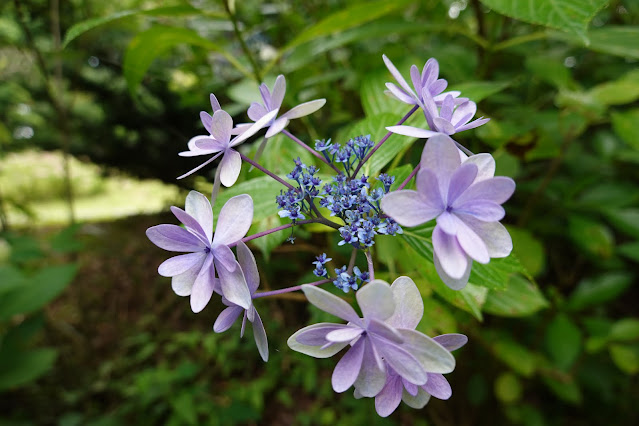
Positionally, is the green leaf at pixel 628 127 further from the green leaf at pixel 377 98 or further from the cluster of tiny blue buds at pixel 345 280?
the cluster of tiny blue buds at pixel 345 280

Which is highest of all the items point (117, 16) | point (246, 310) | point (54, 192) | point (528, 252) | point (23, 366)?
point (117, 16)

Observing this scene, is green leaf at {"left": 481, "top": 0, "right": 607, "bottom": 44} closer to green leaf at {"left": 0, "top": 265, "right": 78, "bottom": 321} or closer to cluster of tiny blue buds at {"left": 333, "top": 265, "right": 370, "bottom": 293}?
cluster of tiny blue buds at {"left": 333, "top": 265, "right": 370, "bottom": 293}

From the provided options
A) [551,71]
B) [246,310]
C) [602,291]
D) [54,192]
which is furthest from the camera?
[54,192]

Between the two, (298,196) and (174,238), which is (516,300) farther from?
(174,238)

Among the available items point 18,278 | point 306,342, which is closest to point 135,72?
point 306,342

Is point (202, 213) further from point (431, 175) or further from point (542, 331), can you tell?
point (542, 331)

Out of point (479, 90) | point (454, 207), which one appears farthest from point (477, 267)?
point (479, 90)

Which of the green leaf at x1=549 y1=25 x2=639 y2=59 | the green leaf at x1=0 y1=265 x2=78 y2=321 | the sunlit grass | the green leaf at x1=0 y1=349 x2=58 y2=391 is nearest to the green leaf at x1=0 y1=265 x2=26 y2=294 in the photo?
the green leaf at x1=0 y1=265 x2=78 y2=321

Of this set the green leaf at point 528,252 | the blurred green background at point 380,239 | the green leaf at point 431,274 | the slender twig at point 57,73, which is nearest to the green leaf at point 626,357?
the blurred green background at point 380,239
